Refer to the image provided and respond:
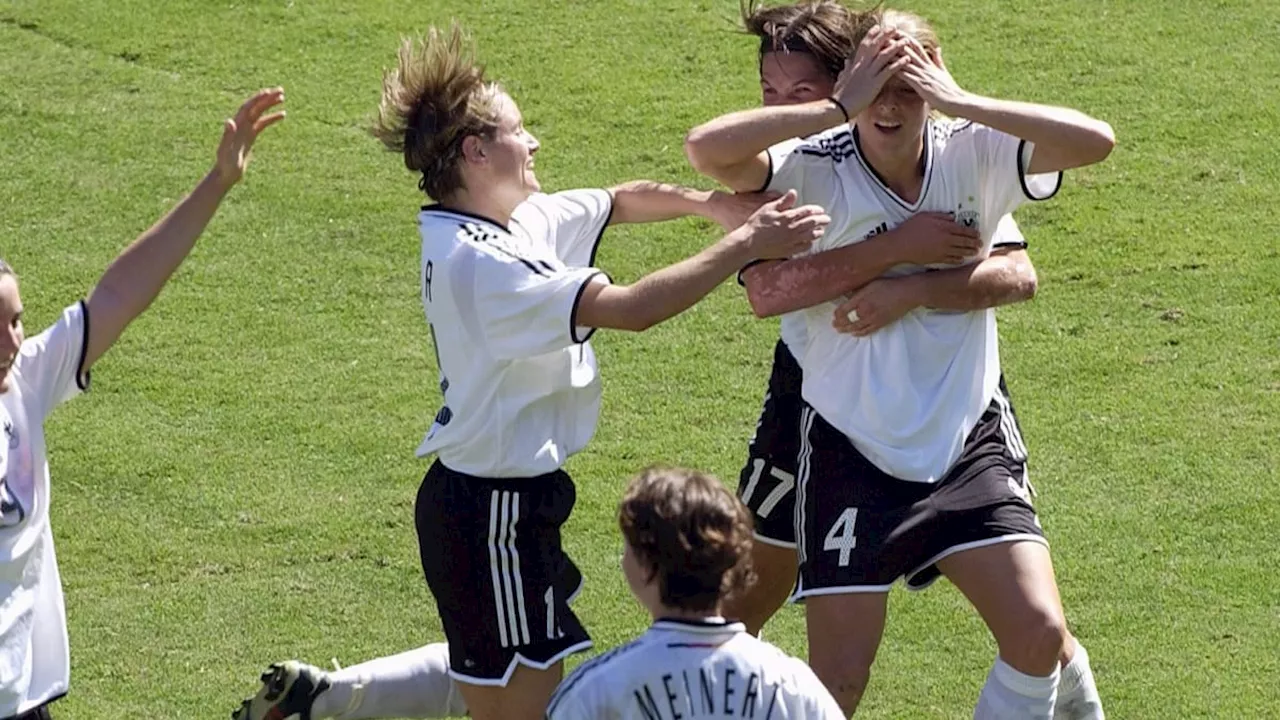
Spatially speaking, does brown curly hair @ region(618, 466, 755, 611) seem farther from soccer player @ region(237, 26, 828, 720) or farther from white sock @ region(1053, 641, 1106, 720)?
white sock @ region(1053, 641, 1106, 720)

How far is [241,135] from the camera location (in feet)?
13.9

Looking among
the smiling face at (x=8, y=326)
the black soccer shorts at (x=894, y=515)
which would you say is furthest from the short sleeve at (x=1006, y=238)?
the smiling face at (x=8, y=326)

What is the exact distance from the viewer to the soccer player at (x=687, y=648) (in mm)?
3510

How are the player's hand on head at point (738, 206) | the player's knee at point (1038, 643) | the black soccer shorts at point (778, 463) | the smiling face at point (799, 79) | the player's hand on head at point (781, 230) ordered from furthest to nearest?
1. the black soccer shorts at point (778, 463)
2. the smiling face at point (799, 79)
3. the player's hand on head at point (738, 206)
4. the player's knee at point (1038, 643)
5. the player's hand on head at point (781, 230)

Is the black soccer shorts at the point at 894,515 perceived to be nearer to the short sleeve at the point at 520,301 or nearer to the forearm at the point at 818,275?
the forearm at the point at 818,275

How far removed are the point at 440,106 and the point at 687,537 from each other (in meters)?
1.49

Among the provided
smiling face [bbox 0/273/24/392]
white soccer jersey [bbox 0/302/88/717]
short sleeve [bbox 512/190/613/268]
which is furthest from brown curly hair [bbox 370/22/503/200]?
smiling face [bbox 0/273/24/392]

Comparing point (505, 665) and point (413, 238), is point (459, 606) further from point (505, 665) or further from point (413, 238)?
point (413, 238)

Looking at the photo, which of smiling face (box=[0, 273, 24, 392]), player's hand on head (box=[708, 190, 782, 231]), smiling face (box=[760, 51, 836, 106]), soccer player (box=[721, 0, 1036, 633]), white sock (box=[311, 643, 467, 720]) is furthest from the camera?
white sock (box=[311, 643, 467, 720])

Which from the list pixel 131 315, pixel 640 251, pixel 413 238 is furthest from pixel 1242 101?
pixel 131 315

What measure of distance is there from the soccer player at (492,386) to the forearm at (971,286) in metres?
0.38

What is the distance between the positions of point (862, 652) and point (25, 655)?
1833 millimetres

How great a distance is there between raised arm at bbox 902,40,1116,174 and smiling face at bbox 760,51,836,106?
0.34 metres

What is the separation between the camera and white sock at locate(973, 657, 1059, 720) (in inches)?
179
